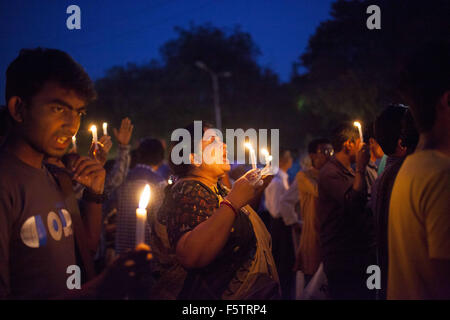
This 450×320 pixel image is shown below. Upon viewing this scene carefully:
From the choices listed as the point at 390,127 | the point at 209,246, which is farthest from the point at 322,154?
the point at 209,246

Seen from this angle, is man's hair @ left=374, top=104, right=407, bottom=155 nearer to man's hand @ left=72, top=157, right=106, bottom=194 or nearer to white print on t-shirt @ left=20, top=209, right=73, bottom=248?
man's hand @ left=72, top=157, right=106, bottom=194

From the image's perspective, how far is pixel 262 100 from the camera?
1773 inches

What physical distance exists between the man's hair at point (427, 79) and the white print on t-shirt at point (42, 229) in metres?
1.83

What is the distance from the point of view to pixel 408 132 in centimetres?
296

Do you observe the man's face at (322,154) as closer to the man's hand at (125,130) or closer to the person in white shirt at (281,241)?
the person in white shirt at (281,241)

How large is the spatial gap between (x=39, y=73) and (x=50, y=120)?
23 centimetres

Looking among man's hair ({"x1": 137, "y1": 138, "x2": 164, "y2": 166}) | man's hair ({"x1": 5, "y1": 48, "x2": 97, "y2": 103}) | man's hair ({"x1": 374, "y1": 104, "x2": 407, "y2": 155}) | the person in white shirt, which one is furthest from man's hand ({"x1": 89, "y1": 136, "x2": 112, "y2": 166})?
the person in white shirt

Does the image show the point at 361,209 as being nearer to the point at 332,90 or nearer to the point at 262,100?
the point at 332,90

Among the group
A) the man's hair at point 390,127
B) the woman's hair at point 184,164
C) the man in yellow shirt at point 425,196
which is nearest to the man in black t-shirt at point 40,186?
the woman's hair at point 184,164

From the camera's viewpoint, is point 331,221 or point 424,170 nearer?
point 424,170

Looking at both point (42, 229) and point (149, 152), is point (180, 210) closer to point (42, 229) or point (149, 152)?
point (42, 229)
